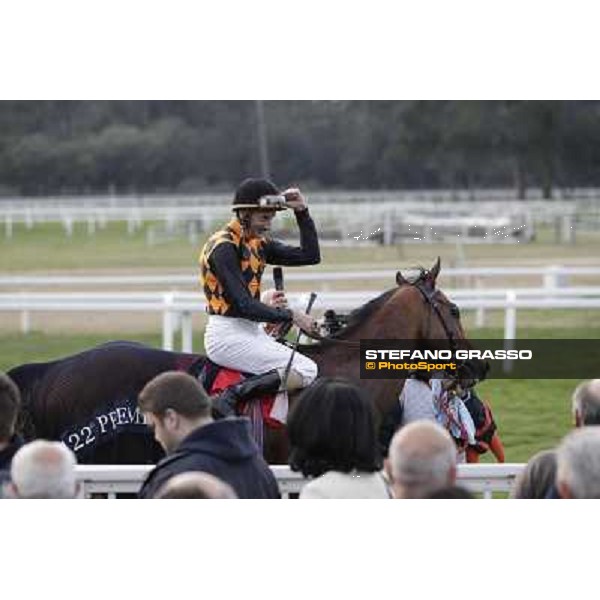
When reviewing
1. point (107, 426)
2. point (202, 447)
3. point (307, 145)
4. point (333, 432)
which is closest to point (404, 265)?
point (107, 426)

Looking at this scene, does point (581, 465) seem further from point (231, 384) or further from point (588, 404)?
point (231, 384)

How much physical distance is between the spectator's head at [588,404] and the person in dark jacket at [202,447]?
1.21 meters

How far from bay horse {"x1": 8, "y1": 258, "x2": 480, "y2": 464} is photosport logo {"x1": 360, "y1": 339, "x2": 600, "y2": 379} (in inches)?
2.0

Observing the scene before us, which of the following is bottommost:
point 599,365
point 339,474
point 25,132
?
point 599,365

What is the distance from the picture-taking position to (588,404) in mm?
4969

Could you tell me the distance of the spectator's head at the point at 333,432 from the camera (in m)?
4.34

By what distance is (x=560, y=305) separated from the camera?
445 inches

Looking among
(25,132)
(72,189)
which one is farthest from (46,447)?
(72,189)

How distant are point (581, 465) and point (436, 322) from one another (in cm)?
Result: 306

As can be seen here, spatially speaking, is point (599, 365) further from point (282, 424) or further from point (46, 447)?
point (46, 447)

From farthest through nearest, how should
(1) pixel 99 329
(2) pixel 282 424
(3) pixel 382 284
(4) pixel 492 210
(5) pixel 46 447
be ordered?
(4) pixel 492 210 < (3) pixel 382 284 < (1) pixel 99 329 < (2) pixel 282 424 < (5) pixel 46 447

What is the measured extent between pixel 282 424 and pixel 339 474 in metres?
2.18

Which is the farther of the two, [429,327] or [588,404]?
[429,327]

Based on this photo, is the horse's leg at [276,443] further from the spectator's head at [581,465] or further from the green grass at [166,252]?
the green grass at [166,252]
